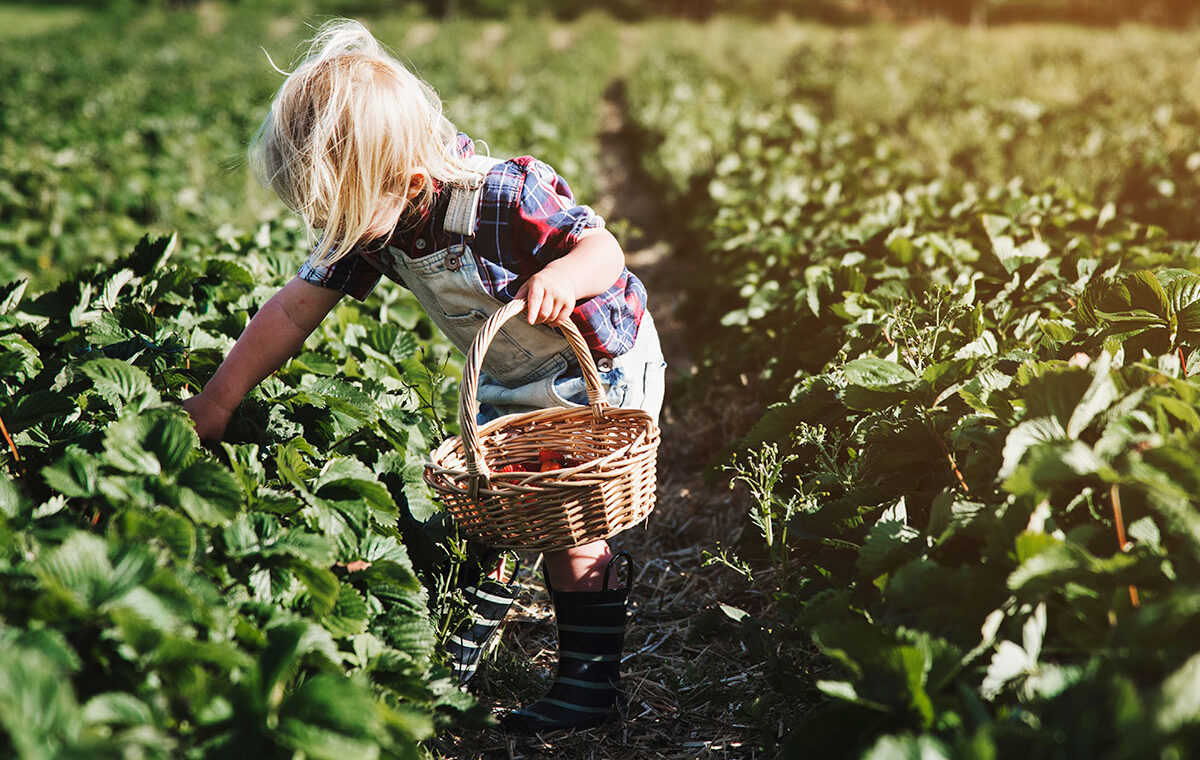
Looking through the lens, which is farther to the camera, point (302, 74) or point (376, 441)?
point (376, 441)

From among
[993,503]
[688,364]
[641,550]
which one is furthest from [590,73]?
[993,503]

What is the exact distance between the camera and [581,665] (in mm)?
2260

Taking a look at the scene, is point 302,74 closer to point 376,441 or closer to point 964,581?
point 376,441

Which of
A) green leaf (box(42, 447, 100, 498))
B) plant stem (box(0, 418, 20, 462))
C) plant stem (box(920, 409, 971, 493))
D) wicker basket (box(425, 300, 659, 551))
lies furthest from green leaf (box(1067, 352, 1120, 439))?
plant stem (box(0, 418, 20, 462))

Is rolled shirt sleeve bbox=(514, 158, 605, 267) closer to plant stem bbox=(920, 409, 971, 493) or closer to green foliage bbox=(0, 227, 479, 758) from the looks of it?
green foliage bbox=(0, 227, 479, 758)

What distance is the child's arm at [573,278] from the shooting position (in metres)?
1.96

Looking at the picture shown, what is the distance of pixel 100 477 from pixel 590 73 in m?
17.5

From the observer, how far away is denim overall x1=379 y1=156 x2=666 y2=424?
2199 millimetres

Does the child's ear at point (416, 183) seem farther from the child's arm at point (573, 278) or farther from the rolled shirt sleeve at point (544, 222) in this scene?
the child's arm at point (573, 278)

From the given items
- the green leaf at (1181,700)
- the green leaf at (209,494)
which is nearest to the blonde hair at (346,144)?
the green leaf at (209,494)

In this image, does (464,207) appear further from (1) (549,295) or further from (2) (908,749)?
(2) (908,749)

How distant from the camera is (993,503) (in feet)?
5.84

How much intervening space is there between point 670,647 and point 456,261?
125cm

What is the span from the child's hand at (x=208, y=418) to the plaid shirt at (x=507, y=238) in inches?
14.4
